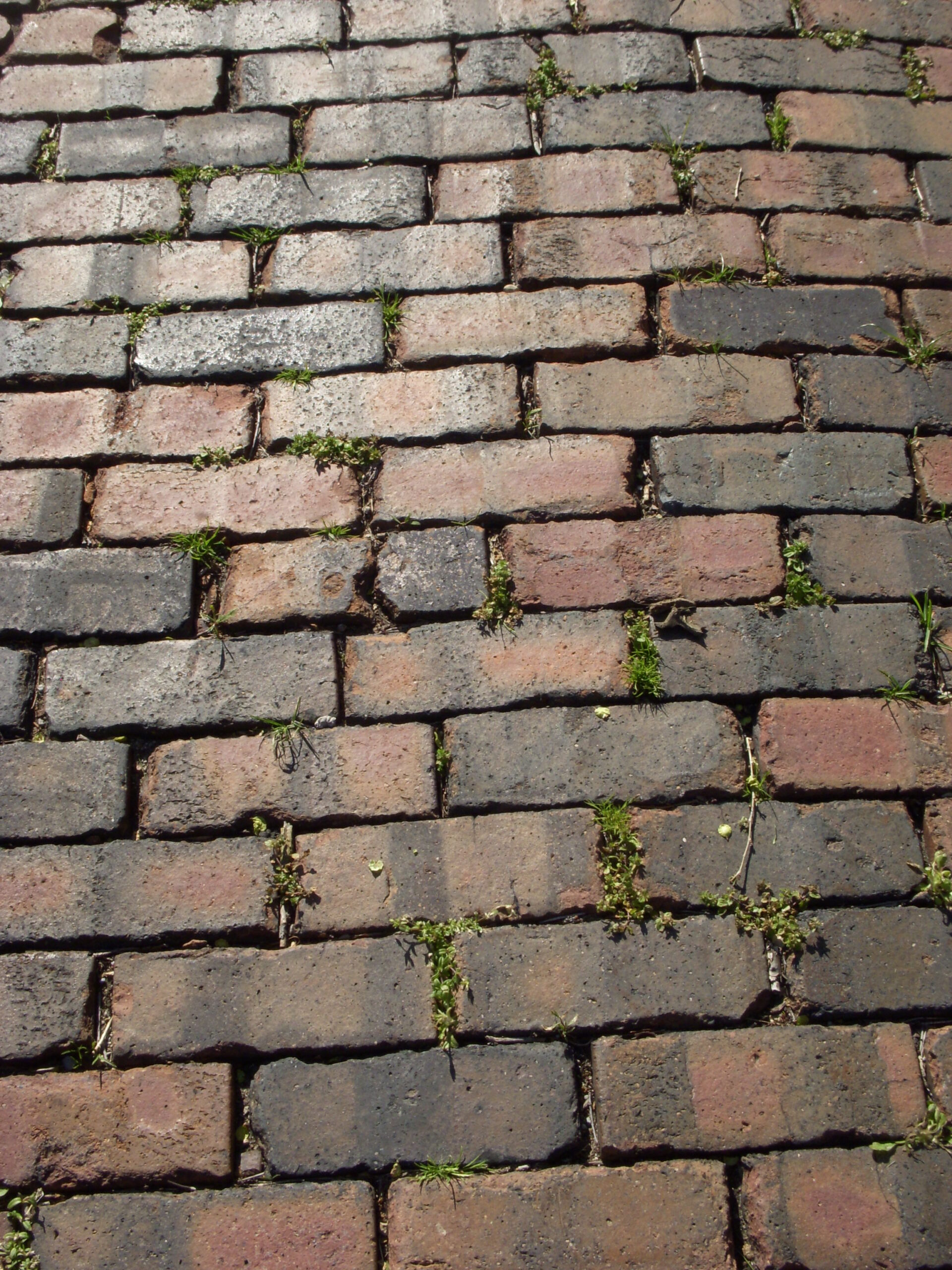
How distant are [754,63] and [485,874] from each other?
7.37ft

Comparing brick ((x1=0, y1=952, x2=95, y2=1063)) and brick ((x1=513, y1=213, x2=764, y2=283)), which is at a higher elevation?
brick ((x1=513, y1=213, x2=764, y2=283))

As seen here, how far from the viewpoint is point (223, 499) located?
2029mm

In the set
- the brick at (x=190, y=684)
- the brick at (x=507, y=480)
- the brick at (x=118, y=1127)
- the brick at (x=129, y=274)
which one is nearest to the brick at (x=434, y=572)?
the brick at (x=507, y=480)

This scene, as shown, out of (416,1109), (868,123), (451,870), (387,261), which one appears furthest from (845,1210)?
(868,123)

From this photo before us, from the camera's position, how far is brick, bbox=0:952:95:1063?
5.41 feet

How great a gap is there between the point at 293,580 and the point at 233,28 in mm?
1690

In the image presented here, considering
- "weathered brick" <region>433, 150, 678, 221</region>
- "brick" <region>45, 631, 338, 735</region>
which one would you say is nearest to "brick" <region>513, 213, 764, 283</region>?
"weathered brick" <region>433, 150, 678, 221</region>

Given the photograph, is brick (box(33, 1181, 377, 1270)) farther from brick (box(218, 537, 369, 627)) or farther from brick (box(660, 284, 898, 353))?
brick (box(660, 284, 898, 353))

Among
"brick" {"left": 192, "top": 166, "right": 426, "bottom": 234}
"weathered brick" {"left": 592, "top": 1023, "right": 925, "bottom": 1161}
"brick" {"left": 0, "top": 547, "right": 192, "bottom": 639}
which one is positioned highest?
"brick" {"left": 192, "top": 166, "right": 426, "bottom": 234}

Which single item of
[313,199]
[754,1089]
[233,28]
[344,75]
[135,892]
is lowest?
[754,1089]

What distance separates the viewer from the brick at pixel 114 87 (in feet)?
8.21

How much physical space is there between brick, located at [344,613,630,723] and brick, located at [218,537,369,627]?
103 millimetres

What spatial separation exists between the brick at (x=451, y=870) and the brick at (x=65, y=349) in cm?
109

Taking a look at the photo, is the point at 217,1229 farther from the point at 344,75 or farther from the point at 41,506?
the point at 344,75
